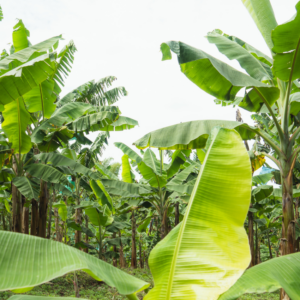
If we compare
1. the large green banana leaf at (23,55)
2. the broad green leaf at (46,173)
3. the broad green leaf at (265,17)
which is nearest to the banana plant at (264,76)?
the broad green leaf at (265,17)

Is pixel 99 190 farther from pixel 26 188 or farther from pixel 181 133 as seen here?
pixel 181 133

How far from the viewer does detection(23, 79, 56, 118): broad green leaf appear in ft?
17.8

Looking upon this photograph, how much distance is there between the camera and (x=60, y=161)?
576 cm

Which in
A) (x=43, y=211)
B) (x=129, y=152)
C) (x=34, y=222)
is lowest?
(x=34, y=222)

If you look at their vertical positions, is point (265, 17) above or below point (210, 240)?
above

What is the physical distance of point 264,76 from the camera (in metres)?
4.05

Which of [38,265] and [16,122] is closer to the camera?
[38,265]

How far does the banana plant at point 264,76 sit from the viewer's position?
341 centimetres

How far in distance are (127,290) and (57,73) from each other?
20.1 ft

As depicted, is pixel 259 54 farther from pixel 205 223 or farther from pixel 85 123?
pixel 205 223

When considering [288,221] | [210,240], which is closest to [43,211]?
[288,221]

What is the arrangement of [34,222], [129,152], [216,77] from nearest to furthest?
[216,77], [34,222], [129,152]

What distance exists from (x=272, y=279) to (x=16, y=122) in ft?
16.4

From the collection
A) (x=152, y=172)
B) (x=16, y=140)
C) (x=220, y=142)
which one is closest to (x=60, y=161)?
(x=16, y=140)
